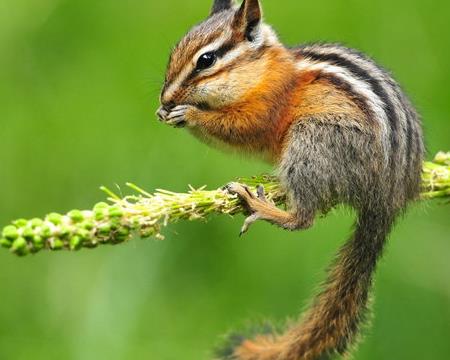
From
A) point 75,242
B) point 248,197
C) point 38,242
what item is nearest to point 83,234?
point 75,242

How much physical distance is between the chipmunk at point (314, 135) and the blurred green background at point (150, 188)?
23cm

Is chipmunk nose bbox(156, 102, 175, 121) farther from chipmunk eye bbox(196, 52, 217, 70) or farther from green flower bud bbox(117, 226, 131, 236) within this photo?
green flower bud bbox(117, 226, 131, 236)

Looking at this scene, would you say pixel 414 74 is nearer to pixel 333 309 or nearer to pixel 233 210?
pixel 333 309

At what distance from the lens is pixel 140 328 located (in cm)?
643

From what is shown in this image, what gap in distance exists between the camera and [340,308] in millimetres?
5363

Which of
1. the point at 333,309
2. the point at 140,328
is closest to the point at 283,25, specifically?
the point at 140,328

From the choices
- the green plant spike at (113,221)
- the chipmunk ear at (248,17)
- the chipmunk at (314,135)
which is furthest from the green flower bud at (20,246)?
the chipmunk ear at (248,17)

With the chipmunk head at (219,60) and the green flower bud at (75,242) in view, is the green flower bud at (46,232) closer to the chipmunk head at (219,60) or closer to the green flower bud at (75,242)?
the green flower bud at (75,242)

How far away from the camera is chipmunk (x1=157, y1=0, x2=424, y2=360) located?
17.5 ft

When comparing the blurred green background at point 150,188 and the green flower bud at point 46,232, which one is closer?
the green flower bud at point 46,232

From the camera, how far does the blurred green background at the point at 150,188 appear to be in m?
6.20

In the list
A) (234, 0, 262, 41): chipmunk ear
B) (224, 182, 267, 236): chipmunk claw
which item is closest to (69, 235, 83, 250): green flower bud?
(224, 182, 267, 236): chipmunk claw

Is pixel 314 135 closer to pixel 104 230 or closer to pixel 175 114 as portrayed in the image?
pixel 175 114

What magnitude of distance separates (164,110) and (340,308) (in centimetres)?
115
